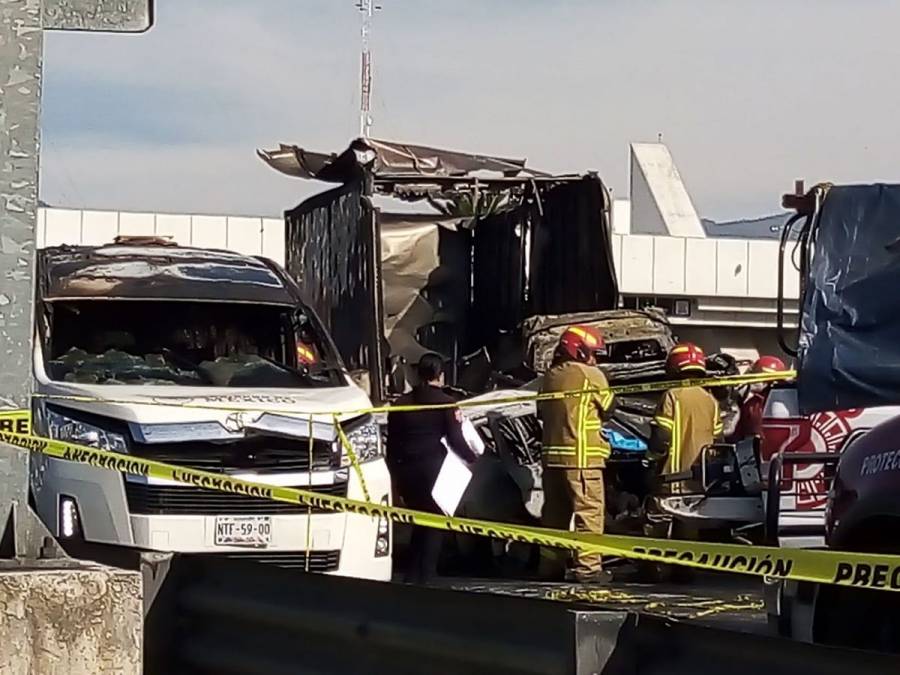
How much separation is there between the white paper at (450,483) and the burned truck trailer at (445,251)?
2.50 m

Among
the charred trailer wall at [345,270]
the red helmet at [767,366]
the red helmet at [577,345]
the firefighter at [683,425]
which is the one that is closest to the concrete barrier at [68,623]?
the red helmet at [577,345]

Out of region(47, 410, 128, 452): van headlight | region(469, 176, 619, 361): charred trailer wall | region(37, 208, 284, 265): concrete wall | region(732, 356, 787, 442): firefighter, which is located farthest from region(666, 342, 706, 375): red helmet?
region(37, 208, 284, 265): concrete wall

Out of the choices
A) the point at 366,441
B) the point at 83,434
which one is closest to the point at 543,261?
the point at 366,441

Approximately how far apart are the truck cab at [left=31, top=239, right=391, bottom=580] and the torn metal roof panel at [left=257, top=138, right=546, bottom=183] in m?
5.36

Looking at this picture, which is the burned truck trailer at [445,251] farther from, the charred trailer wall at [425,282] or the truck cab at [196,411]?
the truck cab at [196,411]

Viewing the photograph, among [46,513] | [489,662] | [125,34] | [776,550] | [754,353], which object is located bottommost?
[754,353]

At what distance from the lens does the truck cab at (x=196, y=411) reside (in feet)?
30.0

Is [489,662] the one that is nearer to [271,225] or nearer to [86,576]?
[86,576]

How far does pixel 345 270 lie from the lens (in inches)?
611

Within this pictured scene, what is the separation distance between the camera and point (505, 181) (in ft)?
55.4

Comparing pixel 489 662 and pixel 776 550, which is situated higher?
pixel 776 550

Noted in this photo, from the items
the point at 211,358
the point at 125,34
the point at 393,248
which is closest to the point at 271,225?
the point at 393,248

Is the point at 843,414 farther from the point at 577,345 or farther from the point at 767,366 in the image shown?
the point at 767,366

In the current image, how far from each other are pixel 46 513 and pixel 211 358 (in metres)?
2.12
